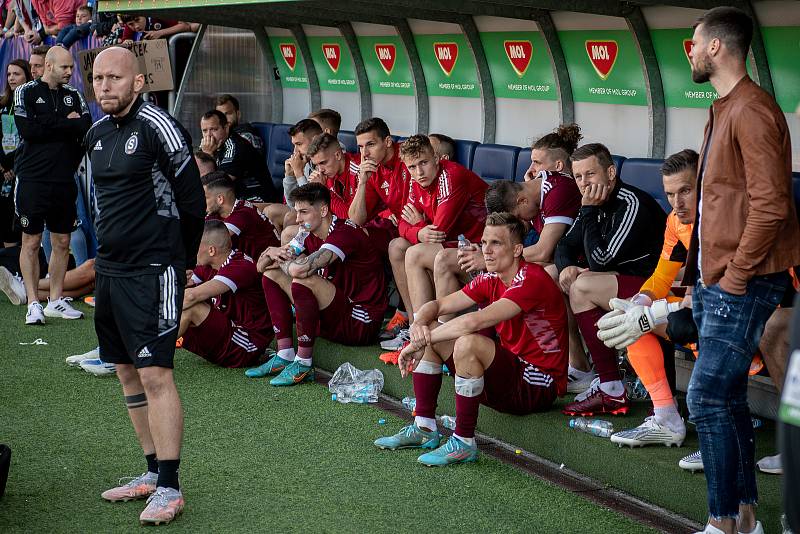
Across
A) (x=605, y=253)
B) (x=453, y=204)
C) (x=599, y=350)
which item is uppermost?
(x=453, y=204)

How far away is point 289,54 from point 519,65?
2953mm

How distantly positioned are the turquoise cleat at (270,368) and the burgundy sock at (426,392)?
142 centimetres

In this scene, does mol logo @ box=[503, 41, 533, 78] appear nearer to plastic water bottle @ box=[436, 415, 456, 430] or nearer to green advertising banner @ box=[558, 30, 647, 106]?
green advertising banner @ box=[558, 30, 647, 106]

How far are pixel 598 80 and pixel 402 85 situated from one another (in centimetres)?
213

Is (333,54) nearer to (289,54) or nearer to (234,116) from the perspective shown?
(289,54)

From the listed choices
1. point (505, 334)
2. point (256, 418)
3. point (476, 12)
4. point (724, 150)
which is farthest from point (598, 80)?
point (724, 150)

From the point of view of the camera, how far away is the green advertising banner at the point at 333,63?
337 inches

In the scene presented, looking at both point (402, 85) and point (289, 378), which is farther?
point (402, 85)

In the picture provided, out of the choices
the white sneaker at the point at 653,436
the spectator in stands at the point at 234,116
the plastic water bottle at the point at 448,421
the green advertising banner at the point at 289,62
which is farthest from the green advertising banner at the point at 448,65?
the white sneaker at the point at 653,436

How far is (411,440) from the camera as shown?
14.5ft

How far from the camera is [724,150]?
3072 millimetres

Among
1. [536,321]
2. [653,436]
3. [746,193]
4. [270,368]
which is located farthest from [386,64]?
[746,193]

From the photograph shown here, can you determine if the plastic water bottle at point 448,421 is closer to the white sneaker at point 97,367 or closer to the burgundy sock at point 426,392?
the burgundy sock at point 426,392

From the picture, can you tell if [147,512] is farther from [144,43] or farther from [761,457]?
[144,43]
